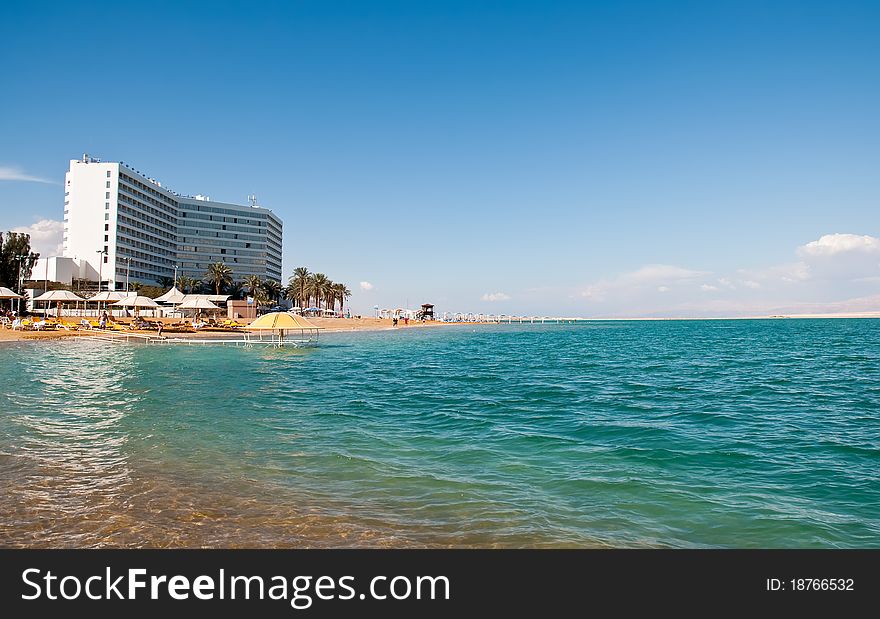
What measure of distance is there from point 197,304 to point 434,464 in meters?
56.4

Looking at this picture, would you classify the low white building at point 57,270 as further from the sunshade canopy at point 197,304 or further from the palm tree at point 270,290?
the sunshade canopy at point 197,304

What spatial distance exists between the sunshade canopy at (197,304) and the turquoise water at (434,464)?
3825 centimetres

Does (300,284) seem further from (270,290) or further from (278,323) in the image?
(278,323)

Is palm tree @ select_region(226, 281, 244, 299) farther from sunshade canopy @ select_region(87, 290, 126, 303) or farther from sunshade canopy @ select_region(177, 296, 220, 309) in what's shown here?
sunshade canopy @ select_region(177, 296, 220, 309)

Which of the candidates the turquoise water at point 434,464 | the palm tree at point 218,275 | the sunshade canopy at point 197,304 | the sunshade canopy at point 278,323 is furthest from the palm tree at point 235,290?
the turquoise water at point 434,464

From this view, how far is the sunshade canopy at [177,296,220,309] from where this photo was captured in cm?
6012

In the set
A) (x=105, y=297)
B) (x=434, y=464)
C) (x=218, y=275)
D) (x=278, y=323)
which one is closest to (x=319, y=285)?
(x=218, y=275)

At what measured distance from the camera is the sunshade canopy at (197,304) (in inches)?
2367

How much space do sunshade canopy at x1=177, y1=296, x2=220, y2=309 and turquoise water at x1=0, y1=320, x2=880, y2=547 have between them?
38246mm

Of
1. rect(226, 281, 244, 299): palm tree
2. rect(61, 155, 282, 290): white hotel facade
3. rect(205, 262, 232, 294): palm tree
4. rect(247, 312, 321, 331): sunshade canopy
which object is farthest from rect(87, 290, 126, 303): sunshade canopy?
rect(226, 281, 244, 299): palm tree

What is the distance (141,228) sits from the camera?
412 ft
